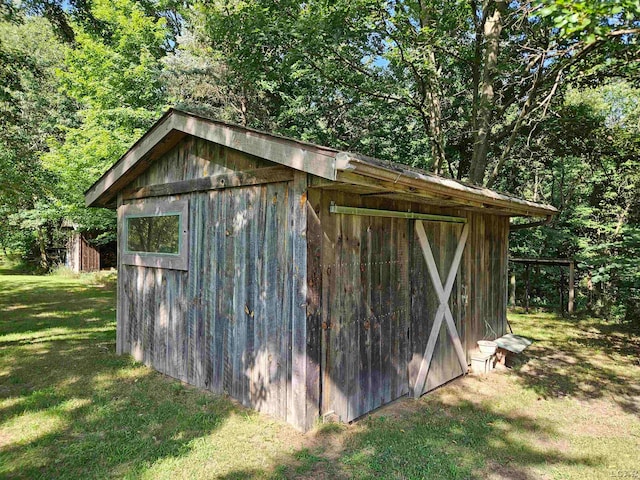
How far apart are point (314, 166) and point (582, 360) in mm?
5277

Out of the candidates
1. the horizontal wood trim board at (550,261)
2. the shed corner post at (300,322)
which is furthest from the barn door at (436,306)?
the horizontal wood trim board at (550,261)

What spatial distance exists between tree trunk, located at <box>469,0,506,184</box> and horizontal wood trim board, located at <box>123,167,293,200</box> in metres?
5.85

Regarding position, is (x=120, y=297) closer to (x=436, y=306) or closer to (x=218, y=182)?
(x=218, y=182)

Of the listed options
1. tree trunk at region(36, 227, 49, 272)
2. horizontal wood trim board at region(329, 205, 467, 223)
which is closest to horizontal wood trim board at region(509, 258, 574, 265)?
horizontal wood trim board at region(329, 205, 467, 223)

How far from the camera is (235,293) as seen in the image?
3.91m

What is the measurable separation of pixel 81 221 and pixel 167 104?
4.54 meters

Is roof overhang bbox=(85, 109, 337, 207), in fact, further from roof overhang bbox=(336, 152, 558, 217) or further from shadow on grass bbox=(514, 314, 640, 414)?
shadow on grass bbox=(514, 314, 640, 414)

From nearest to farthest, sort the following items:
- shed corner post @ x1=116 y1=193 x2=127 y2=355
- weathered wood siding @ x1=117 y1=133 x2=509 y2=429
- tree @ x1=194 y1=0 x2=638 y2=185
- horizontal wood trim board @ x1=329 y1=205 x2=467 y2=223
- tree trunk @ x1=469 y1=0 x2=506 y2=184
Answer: weathered wood siding @ x1=117 y1=133 x2=509 y2=429 → horizontal wood trim board @ x1=329 y1=205 x2=467 y2=223 → shed corner post @ x1=116 y1=193 x2=127 y2=355 → tree @ x1=194 y1=0 x2=638 y2=185 → tree trunk @ x1=469 y1=0 x2=506 y2=184

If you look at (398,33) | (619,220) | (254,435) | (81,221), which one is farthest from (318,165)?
(81,221)

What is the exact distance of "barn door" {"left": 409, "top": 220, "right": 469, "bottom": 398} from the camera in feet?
14.1

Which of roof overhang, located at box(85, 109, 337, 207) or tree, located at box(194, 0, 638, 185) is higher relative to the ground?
tree, located at box(194, 0, 638, 185)

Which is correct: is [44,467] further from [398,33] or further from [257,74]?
[257,74]

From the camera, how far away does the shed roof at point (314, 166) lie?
111 inches

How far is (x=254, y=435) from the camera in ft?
10.8
